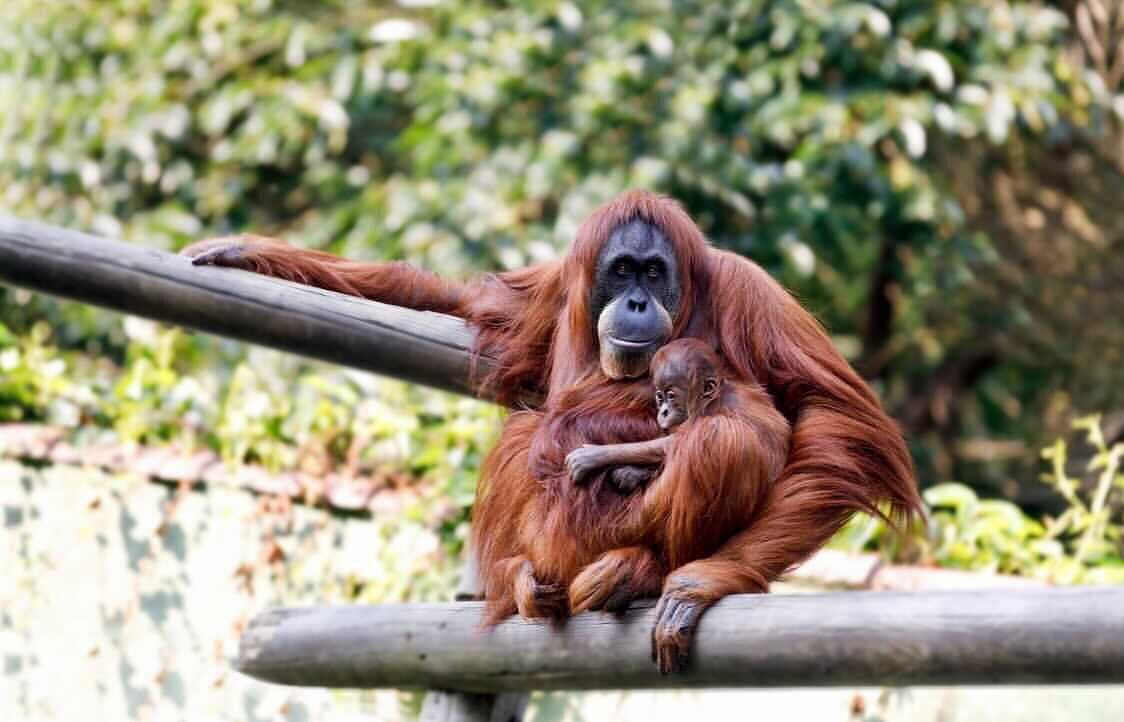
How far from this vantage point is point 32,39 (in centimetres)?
773

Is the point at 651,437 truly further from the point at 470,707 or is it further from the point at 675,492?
the point at 470,707

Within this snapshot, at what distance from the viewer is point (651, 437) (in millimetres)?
3438

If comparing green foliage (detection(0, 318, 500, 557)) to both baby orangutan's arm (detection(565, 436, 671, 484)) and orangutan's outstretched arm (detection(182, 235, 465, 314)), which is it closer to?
orangutan's outstretched arm (detection(182, 235, 465, 314))

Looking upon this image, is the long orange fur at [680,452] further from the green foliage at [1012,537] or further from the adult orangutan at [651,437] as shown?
the green foliage at [1012,537]

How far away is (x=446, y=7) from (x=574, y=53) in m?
0.67

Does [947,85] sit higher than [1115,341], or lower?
higher

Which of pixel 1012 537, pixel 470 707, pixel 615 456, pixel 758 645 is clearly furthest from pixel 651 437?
pixel 1012 537

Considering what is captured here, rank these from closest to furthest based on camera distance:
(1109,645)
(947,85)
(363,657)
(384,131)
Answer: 1. (1109,645)
2. (363,657)
3. (947,85)
4. (384,131)

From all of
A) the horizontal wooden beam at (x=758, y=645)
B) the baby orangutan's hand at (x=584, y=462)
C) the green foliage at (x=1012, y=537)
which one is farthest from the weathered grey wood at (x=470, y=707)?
the green foliage at (x=1012, y=537)

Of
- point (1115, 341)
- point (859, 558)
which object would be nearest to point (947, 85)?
point (1115, 341)

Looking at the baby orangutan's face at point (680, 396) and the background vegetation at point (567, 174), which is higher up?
the background vegetation at point (567, 174)

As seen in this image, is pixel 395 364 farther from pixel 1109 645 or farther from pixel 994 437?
pixel 994 437

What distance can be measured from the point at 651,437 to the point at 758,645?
0.62m

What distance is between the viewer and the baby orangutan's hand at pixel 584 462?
336 centimetres
